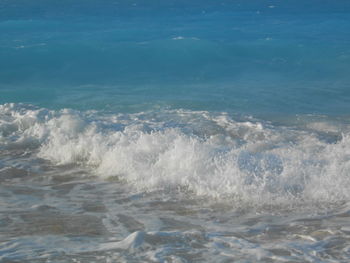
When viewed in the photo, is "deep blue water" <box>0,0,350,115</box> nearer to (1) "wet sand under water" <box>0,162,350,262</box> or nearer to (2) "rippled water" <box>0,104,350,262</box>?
(2) "rippled water" <box>0,104,350,262</box>

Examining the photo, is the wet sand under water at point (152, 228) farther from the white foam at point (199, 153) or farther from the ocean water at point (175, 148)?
the white foam at point (199, 153)

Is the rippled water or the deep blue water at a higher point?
the deep blue water

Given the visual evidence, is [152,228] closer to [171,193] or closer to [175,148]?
→ [171,193]

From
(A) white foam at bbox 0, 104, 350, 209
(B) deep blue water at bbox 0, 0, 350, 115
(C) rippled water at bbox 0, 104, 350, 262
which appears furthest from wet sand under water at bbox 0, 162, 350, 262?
(B) deep blue water at bbox 0, 0, 350, 115

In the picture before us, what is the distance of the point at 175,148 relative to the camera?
268 inches

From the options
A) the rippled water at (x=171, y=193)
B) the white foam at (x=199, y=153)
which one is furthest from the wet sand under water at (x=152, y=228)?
the white foam at (x=199, y=153)

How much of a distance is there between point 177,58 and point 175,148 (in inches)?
434

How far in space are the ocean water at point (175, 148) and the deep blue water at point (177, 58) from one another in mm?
77

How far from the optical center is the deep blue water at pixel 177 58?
1186cm

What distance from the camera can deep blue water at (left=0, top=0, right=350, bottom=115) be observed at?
38.9 ft

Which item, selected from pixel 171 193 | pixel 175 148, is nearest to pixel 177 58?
pixel 175 148

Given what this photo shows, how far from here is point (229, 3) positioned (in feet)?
103

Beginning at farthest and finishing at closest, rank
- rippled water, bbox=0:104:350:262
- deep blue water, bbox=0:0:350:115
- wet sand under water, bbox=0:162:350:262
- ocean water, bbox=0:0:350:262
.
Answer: deep blue water, bbox=0:0:350:115
ocean water, bbox=0:0:350:262
rippled water, bbox=0:104:350:262
wet sand under water, bbox=0:162:350:262

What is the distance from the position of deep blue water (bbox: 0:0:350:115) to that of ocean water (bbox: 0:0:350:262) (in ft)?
0.25
